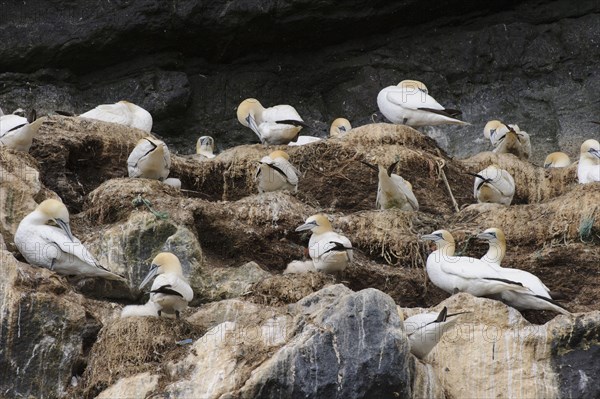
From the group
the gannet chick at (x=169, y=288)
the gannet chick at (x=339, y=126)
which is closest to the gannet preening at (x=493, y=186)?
the gannet chick at (x=339, y=126)

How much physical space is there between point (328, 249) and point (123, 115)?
4620mm

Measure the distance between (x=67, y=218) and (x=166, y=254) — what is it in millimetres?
1121

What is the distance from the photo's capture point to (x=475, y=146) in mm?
19109

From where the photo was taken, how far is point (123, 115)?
16.3 meters

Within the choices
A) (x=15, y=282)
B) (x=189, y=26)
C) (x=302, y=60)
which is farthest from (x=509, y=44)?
(x=15, y=282)

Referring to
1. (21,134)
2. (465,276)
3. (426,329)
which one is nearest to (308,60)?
(21,134)

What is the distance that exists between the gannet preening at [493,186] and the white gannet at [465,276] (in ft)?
7.76

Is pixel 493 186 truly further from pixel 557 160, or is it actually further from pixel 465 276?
pixel 465 276

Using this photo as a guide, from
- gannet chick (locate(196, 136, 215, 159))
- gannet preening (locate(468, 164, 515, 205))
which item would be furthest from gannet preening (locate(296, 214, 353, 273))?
gannet chick (locate(196, 136, 215, 159))

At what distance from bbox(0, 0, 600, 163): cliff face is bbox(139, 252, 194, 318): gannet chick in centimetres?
723

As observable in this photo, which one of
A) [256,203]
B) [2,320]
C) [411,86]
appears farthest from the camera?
[411,86]

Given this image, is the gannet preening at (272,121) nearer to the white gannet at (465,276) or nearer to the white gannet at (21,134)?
the white gannet at (21,134)

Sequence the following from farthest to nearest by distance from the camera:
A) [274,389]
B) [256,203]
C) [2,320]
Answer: [256,203] < [2,320] < [274,389]

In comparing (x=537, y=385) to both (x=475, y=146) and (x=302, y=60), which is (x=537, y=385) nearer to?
(x=475, y=146)
